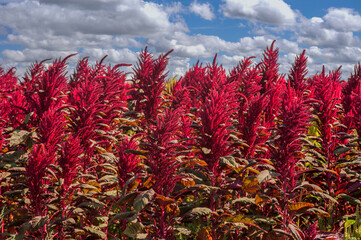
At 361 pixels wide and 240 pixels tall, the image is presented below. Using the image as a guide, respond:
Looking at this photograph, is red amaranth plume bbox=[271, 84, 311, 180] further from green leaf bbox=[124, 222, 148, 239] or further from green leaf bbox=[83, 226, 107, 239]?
green leaf bbox=[83, 226, 107, 239]

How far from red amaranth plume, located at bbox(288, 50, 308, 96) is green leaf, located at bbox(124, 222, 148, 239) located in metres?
3.64

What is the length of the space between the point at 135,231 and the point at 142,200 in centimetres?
44

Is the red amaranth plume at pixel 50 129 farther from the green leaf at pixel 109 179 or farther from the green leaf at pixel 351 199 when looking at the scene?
the green leaf at pixel 351 199

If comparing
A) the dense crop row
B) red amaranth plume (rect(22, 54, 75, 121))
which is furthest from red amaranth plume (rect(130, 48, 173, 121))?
red amaranth plume (rect(22, 54, 75, 121))

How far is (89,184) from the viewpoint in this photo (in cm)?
339

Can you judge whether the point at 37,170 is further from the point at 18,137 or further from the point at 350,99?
the point at 350,99

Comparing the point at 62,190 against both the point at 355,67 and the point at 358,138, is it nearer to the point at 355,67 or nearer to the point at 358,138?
the point at 358,138

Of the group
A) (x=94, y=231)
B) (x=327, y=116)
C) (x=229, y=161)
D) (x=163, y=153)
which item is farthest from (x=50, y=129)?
(x=327, y=116)

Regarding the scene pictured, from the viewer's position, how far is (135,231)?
299 centimetres

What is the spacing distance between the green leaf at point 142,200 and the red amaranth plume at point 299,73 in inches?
145

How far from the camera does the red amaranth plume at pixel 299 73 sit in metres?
5.71

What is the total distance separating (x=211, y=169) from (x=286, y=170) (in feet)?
2.31

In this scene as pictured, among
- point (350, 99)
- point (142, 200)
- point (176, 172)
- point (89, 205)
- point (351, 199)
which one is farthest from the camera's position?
point (350, 99)

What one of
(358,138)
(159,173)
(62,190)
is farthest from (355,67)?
(62,190)
